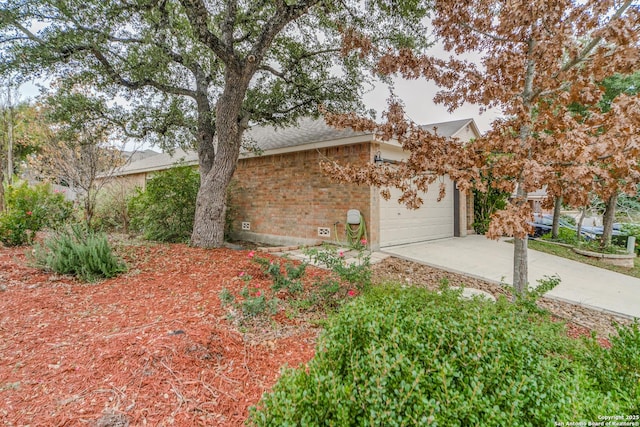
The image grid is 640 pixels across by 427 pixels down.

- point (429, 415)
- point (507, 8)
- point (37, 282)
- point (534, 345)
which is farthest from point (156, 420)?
point (507, 8)

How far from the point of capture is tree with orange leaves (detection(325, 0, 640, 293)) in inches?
110

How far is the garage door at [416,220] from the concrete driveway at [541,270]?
1.01 feet

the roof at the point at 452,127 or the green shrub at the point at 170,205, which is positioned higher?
the roof at the point at 452,127

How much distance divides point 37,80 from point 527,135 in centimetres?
851

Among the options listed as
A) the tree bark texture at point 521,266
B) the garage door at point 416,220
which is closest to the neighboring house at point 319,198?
the garage door at point 416,220

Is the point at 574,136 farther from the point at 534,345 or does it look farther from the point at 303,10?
the point at 303,10

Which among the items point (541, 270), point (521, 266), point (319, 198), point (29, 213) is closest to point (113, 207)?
point (29, 213)

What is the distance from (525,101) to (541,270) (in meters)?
4.58

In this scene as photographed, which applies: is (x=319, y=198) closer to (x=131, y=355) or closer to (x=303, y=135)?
(x=303, y=135)

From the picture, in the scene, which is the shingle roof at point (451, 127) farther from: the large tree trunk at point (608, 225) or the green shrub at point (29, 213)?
the green shrub at point (29, 213)

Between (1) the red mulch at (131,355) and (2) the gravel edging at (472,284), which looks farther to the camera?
(2) the gravel edging at (472,284)

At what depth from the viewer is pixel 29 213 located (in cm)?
717

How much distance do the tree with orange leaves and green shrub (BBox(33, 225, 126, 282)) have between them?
3.73 meters

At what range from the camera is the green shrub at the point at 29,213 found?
674 cm
